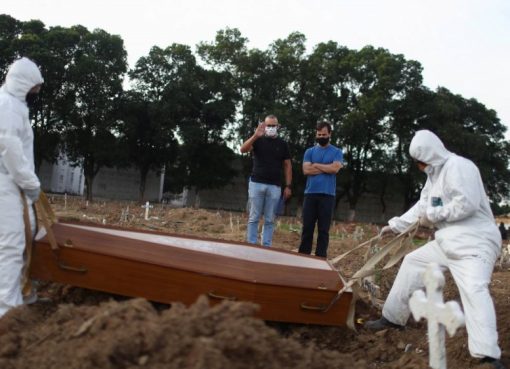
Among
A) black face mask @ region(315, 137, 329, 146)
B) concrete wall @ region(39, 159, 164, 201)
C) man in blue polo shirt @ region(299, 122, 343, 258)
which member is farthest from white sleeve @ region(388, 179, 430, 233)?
concrete wall @ region(39, 159, 164, 201)

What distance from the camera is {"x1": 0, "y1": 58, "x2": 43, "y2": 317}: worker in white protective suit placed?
3.89m

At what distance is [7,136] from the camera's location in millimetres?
3941

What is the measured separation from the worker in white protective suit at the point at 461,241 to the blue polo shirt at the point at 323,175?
6.16 ft

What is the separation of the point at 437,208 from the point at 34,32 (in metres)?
32.6

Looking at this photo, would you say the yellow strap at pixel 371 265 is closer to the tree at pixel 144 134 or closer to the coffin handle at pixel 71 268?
the coffin handle at pixel 71 268

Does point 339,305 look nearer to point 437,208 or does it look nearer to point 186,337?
point 437,208

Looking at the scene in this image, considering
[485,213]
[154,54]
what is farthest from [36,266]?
[154,54]

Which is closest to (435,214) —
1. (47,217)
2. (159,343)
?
(159,343)

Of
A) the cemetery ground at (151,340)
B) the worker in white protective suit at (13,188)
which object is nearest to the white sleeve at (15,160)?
the worker in white protective suit at (13,188)

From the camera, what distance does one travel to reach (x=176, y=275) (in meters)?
3.84

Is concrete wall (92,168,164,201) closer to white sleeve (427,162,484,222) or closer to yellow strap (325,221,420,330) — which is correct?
yellow strap (325,221,420,330)

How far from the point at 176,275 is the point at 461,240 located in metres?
1.99

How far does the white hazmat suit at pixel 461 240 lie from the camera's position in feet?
12.2

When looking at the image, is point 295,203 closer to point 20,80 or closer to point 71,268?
point 20,80
